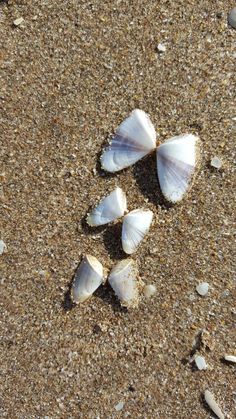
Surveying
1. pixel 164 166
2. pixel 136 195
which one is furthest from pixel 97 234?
pixel 164 166

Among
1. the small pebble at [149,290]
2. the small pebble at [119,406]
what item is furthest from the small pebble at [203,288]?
the small pebble at [119,406]

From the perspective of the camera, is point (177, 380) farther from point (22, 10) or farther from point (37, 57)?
point (22, 10)

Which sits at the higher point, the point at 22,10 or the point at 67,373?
the point at 22,10

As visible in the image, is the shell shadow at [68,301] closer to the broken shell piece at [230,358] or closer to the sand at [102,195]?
the sand at [102,195]

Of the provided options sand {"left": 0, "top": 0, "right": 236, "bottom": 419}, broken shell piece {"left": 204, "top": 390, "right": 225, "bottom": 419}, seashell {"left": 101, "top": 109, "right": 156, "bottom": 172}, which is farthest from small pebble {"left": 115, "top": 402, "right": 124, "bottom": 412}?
seashell {"left": 101, "top": 109, "right": 156, "bottom": 172}

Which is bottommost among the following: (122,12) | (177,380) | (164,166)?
(177,380)

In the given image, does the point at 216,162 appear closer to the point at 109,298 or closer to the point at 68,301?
the point at 109,298

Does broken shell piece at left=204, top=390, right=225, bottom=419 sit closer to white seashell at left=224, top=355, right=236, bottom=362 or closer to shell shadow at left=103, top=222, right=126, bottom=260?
white seashell at left=224, top=355, right=236, bottom=362
